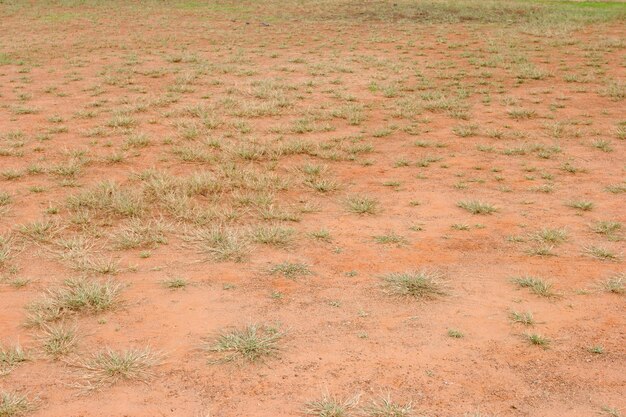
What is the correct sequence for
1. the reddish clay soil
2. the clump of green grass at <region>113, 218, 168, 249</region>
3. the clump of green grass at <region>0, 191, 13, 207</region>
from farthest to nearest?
the clump of green grass at <region>0, 191, 13, 207</region>, the clump of green grass at <region>113, 218, 168, 249</region>, the reddish clay soil

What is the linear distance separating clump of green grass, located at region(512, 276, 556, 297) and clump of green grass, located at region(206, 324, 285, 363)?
6.70 ft

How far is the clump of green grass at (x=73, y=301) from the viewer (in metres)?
4.25

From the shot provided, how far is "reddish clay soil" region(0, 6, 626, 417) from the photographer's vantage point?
11.7ft

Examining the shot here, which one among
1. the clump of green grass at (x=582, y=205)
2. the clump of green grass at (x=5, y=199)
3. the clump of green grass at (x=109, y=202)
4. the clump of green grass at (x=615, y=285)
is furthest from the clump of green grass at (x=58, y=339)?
the clump of green grass at (x=582, y=205)

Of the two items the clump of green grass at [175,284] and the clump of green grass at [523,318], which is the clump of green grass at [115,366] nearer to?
the clump of green grass at [175,284]

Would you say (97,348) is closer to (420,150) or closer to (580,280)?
(580,280)

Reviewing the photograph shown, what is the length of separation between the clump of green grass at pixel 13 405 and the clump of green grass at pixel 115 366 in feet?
1.00

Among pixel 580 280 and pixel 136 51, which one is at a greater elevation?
pixel 136 51

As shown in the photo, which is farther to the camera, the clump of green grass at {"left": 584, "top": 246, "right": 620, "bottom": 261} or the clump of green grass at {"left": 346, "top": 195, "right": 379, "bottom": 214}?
the clump of green grass at {"left": 346, "top": 195, "right": 379, "bottom": 214}

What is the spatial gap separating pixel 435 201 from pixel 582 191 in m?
1.85

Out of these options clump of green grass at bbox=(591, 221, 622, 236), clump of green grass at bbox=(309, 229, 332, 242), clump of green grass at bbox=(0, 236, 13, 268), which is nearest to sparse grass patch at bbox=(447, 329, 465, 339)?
clump of green grass at bbox=(309, 229, 332, 242)

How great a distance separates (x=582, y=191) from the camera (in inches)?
278

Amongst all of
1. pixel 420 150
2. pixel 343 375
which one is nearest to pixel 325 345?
pixel 343 375

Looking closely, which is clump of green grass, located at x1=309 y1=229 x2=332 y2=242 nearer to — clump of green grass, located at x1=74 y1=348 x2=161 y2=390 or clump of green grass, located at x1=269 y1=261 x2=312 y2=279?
clump of green grass, located at x1=269 y1=261 x2=312 y2=279
